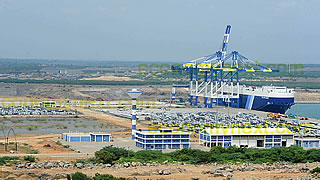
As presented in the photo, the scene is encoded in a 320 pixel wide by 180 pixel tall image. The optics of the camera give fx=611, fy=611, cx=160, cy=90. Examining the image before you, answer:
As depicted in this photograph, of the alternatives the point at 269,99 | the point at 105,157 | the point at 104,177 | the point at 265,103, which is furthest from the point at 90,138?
the point at 265,103

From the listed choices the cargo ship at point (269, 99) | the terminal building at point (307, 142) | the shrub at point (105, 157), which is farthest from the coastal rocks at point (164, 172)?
the cargo ship at point (269, 99)

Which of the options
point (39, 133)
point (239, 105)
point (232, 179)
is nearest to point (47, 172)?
point (232, 179)

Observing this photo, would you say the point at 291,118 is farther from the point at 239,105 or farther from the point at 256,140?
the point at 256,140

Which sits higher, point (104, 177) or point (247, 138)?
point (104, 177)

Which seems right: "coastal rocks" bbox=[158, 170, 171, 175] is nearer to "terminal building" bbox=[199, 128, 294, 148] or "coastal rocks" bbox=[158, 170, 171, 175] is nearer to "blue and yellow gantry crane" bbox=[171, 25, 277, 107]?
"terminal building" bbox=[199, 128, 294, 148]

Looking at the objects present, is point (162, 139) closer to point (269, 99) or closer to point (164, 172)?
point (164, 172)

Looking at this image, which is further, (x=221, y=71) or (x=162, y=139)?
(x=221, y=71)
